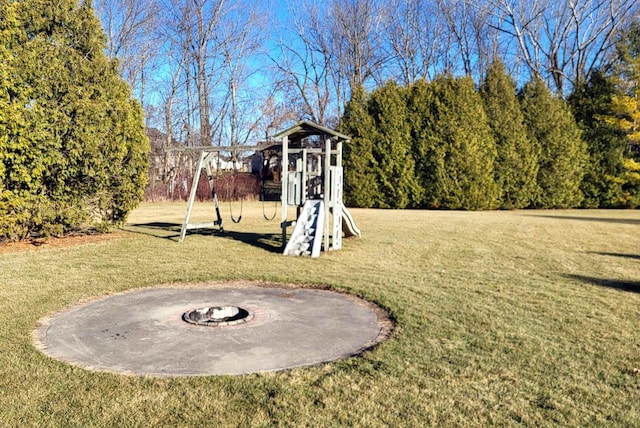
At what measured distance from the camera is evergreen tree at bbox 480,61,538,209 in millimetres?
20719

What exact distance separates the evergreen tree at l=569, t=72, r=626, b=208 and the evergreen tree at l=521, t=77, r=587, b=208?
52cm

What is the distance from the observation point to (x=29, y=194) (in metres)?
8.62

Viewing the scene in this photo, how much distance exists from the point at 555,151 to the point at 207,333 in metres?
20.6

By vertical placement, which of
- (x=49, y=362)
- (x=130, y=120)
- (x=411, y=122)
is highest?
(x=411, y=122)

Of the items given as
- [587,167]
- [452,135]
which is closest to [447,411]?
[452,135]

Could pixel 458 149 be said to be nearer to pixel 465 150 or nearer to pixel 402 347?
pixel 465 150

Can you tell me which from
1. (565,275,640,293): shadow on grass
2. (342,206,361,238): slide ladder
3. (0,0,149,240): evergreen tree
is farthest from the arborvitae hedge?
(565,275,640,293): shadow on grass

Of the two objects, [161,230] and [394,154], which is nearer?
[161,230]

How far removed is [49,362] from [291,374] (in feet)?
5.93

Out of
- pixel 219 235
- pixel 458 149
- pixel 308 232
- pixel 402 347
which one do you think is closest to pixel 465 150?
pixel 458 149

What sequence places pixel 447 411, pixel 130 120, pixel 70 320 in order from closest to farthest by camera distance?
pixel 447 411 → pixel 70 320 → pixel 130 120

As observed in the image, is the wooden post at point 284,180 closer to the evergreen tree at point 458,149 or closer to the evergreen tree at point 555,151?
the evergreen tree at point 458,149

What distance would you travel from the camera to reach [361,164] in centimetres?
2102

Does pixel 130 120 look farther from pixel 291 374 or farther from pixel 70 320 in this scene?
pixel 291 374
